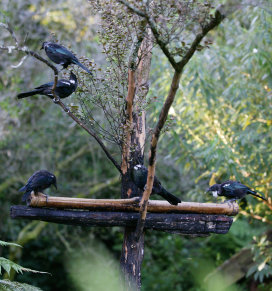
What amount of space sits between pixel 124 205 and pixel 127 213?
67 mm

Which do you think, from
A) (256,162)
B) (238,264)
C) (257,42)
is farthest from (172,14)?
(238,264)

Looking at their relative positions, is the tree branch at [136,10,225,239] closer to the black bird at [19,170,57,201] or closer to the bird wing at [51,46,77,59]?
the black bird at [19,170,57,201]

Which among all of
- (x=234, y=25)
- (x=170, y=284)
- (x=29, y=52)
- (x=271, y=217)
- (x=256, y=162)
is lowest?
(x=170, y=284)

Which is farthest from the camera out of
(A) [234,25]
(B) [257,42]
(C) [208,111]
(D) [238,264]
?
(D) [238,264]

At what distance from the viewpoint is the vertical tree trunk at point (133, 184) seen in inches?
139

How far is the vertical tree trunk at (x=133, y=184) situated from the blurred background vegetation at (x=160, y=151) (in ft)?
4.51

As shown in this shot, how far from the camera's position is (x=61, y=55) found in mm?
3604

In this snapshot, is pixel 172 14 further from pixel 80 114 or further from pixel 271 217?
pixel 271 217

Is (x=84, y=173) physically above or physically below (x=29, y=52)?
below

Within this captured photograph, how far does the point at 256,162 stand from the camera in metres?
5.49

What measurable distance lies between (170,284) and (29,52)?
6062 millimetres

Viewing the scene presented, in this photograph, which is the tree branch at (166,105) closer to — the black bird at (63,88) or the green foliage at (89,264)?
the black bird at (63,88)

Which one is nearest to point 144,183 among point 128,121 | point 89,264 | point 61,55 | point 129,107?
point 128,121

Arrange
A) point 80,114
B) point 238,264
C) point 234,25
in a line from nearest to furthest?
point 80,114
point 234,25
point 238,264
